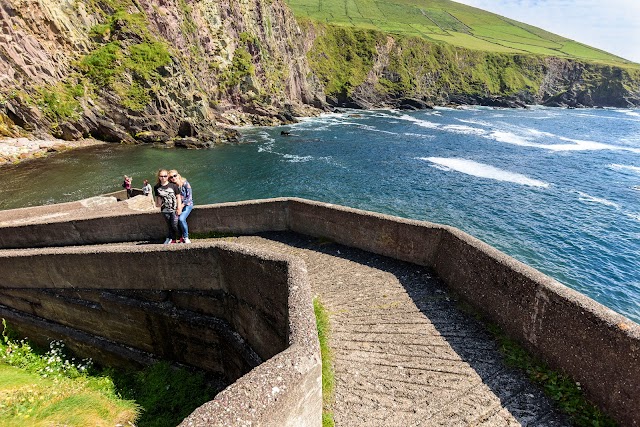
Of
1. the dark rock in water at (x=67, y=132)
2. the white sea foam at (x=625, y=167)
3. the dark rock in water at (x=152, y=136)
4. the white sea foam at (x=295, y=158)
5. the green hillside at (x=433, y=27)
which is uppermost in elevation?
the green hillside at (x=433, y=27)

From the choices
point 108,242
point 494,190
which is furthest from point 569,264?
point 108,242

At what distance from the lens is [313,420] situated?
3986 mm

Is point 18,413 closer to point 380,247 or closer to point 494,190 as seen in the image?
point 380,247

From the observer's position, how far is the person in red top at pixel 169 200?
955 cm

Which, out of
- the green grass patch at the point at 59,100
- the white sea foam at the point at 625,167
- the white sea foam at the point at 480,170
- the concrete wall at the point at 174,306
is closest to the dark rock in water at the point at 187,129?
the green grass patch at the point at 59,100

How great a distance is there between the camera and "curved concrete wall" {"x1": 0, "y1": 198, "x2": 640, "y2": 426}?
443cm

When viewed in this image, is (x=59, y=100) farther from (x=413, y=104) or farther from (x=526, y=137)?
(x=413, y=104)

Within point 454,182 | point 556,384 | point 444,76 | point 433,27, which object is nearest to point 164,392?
point 556,384

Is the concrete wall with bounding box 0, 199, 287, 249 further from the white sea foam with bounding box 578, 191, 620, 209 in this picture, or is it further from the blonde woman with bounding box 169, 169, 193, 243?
the white sea foam with bounding box 578, 191, 620, 209

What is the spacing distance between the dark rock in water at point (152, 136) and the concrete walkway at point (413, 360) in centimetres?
4682

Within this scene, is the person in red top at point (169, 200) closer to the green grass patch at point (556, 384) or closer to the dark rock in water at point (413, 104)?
the green grass patch at point (556, 384)

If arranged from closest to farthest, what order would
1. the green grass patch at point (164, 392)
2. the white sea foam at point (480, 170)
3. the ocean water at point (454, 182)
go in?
the green grass patch at point (164, 392) → the ocean water at point (454, 182) → the white sea foam at point (480, 170)

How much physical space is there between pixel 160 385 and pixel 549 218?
29.2m

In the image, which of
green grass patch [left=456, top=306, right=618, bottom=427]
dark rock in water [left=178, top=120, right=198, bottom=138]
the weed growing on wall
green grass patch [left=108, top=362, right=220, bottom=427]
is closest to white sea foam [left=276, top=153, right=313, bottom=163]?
dark rock in water [left=178, top=120, right=198, bottom=138]
